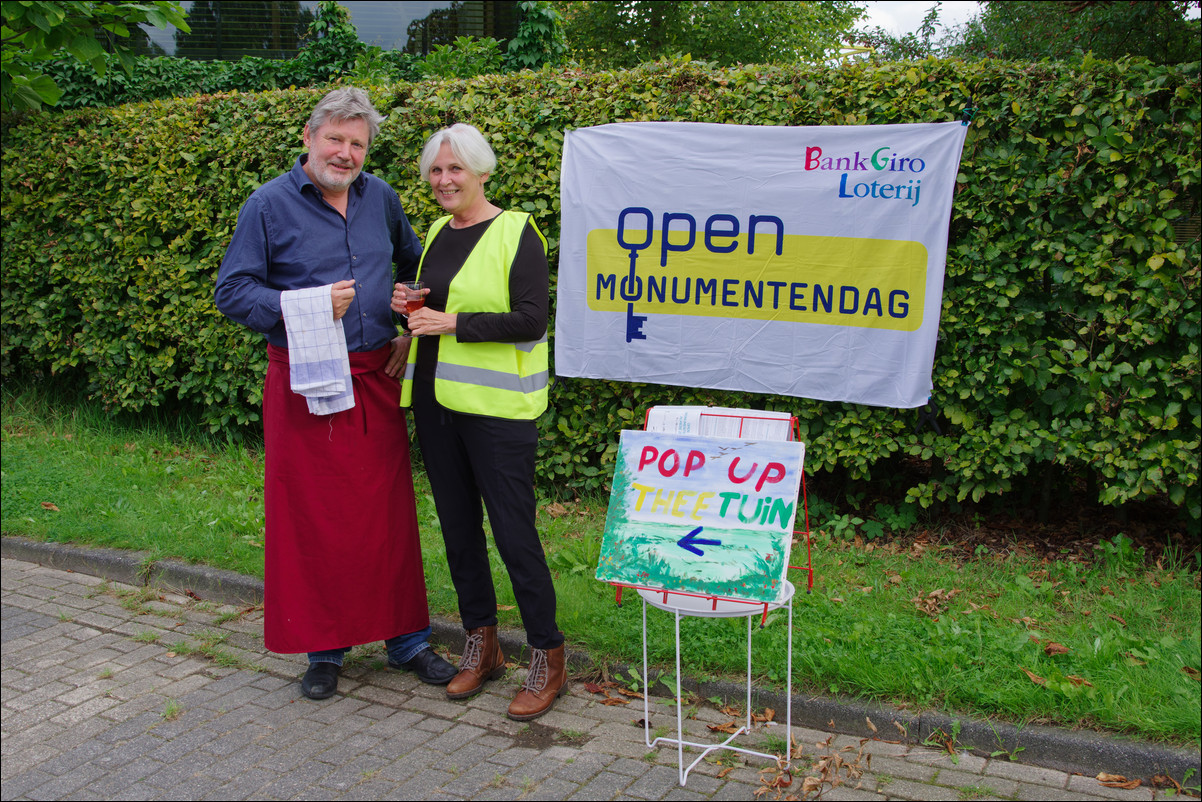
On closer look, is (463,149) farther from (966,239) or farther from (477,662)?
(966,239)

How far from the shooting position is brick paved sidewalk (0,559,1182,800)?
3148 mm

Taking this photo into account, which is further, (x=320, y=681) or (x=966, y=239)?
(x=966, y=239)

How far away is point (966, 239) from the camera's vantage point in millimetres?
4699

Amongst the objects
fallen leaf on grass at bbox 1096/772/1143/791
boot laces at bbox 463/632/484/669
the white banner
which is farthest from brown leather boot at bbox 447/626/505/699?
fallen leaf on grass at bbox 1096/772/1143/791

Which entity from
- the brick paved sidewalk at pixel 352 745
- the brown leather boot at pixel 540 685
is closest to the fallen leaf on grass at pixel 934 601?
the brick paved sidewalk at pixel 352 745

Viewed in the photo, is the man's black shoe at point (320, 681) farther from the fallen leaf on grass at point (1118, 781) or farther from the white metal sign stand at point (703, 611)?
the fallen leaf on grass at point (1118, 781)

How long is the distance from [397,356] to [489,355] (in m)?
0.56

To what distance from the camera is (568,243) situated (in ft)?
18.2

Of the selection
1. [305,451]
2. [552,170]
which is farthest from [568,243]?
[305,451]

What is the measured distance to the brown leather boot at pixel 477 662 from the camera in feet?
12.6

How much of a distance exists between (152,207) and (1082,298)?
6.36 m

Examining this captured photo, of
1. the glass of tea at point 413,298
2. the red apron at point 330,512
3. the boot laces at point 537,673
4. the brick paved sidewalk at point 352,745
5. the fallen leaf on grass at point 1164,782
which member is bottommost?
the brick paved sidewalk at point 352,745

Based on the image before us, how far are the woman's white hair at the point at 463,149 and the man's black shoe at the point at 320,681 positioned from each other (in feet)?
6.91

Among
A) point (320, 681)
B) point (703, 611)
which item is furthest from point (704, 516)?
point (320, 681)
